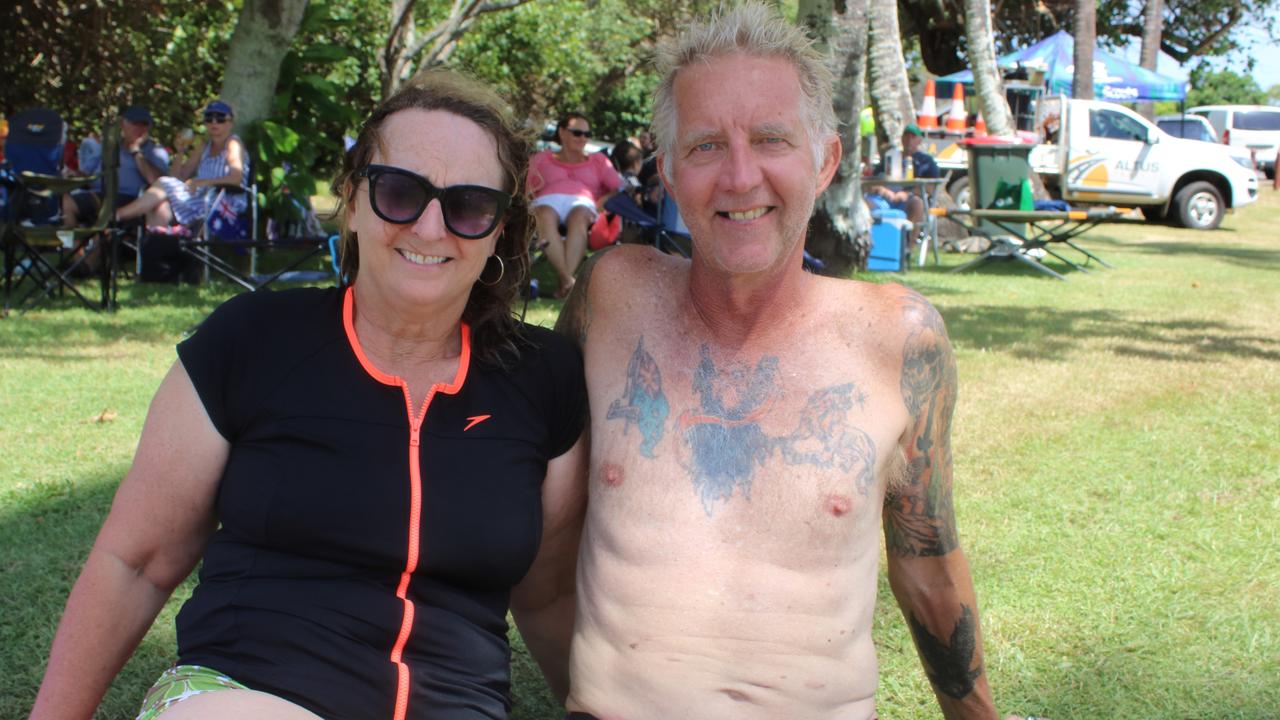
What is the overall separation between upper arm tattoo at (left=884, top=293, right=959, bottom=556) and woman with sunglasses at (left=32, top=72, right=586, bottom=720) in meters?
0.71

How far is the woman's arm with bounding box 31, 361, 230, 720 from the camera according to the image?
1.98 meters

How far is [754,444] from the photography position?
220 cm

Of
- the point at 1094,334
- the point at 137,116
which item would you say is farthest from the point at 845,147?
the point at 137,116

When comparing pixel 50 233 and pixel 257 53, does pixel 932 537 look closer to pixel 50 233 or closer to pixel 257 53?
pixel 50 233

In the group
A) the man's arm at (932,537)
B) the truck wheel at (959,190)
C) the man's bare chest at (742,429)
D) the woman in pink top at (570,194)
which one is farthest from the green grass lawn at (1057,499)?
the truck wheel at (959,190)

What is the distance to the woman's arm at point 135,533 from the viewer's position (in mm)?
1979

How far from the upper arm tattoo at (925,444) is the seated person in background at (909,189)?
467 inches

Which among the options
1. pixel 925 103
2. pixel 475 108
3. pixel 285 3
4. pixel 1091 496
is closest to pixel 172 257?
pixel 285 3

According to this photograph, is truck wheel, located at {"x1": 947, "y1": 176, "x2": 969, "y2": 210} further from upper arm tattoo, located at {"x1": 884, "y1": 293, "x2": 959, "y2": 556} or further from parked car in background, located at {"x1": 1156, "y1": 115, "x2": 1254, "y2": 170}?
upper arm tattoo, located at {"x1": 884, "y1": 293, "x2": 959, "y2": 556}

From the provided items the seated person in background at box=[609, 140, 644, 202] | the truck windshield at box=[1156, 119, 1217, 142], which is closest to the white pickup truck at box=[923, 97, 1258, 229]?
the truck windshield at box=[1156, 119, 1217, 142]

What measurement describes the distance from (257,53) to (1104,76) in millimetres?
25181

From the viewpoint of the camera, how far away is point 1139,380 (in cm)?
698

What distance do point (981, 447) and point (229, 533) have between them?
4027 mm

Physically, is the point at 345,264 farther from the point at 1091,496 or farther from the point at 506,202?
the point at 1091,496
